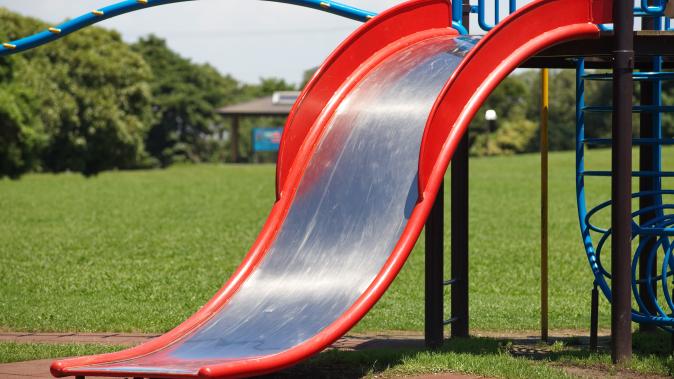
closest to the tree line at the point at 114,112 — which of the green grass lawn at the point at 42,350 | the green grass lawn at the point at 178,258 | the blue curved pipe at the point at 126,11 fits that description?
the green grass lawn at the point at 178,258

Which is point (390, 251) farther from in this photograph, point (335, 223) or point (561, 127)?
point (561, 127)

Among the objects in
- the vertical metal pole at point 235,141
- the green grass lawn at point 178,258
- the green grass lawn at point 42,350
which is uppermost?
the vertical metal pole at point 235,141

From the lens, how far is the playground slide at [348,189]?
7.85 metres

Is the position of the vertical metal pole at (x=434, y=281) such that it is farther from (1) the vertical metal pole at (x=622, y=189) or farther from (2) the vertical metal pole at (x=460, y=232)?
(1) the vertical metal pole at (x=622, y=189)

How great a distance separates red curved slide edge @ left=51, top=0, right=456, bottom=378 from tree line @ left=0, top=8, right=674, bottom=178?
33672 millimetres

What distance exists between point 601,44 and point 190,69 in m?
86.5

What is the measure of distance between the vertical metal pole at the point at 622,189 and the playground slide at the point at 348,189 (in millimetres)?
281

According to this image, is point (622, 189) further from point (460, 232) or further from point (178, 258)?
point (178, 258)

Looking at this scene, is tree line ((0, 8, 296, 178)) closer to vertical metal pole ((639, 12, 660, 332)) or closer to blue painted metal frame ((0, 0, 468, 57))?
blue painted metal frame ((0, 0, 468, 57))

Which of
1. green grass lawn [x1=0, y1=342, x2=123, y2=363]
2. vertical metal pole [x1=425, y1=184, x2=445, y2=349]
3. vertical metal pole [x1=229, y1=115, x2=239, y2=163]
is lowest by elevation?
green grass lawn [x1=0, y1=342, x2=123, y2=363]

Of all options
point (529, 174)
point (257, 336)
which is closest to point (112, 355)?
point (257, 336)

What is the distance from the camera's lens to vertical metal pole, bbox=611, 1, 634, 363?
8.85 meters

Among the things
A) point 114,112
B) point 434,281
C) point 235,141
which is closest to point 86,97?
point 114,112

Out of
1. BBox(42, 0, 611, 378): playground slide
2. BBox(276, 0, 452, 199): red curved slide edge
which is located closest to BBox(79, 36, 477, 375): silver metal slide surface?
BBox(42, 0, 611, 378): playground slide
